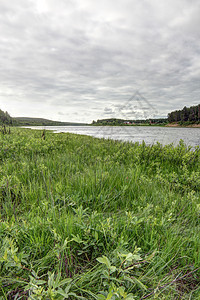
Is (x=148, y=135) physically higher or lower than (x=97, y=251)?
higher

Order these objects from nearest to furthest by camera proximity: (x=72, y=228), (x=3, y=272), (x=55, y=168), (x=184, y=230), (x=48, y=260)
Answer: (x=3, y=272)
(x=48, y=260)
(x=72, y=228)
(x=184, y=230)
(x=55, y=168)

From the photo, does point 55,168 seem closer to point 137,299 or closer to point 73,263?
point 73,263

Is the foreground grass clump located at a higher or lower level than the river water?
lower

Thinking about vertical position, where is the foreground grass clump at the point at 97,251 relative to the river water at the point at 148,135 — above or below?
below

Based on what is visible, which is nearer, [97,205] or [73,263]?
[73,263]

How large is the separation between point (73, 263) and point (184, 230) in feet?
5.26

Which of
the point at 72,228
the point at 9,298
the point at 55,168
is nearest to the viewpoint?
the point at 9,298

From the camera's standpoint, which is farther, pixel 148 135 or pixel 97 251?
pixel 148 135

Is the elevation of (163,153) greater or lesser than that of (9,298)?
greater

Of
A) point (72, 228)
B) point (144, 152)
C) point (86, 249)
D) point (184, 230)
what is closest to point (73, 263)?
point (86, 249)

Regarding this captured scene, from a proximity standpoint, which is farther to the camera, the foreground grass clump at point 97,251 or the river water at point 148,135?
the river water at point 148,135

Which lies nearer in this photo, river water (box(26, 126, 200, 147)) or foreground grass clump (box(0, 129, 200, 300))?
foreground grass clump (box(0, 129, 200, 300))

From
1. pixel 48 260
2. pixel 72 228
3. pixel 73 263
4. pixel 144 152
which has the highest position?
pixel 144 152

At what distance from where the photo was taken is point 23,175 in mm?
4062
